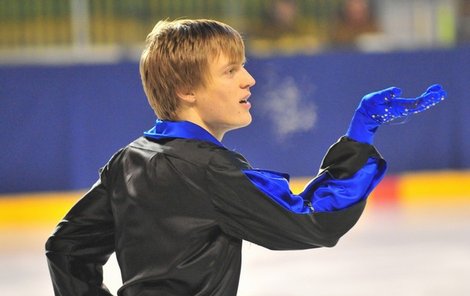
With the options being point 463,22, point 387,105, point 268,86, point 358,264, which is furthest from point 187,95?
point 463,22

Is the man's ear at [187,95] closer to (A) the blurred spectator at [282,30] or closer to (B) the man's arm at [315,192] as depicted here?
(B) the man's arm at [315,192]

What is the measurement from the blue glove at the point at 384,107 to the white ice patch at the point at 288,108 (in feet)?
22.6

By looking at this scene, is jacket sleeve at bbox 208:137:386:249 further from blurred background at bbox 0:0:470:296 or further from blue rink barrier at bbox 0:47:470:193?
blue rink barrier at bbox 0:47:470:193

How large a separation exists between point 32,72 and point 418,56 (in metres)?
3.51

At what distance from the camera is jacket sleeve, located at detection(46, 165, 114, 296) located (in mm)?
2240

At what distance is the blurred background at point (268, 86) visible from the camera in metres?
8.61

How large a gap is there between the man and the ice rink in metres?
2.85

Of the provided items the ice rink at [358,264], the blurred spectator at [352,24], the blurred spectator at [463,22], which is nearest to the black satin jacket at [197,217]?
the ice rink at [358,264]

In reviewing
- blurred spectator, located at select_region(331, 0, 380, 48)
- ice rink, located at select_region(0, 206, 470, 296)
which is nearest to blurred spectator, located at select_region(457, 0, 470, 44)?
blurred spectator, located at select_region(331, 0, 380, 48)

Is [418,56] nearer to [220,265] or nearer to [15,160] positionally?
[15,160]

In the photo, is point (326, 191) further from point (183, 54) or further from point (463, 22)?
point (463, 22)

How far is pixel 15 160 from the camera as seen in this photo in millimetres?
8586

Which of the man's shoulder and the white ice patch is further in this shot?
the white ice patch

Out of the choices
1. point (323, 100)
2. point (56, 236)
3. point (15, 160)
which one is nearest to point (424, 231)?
point (323, 100)
